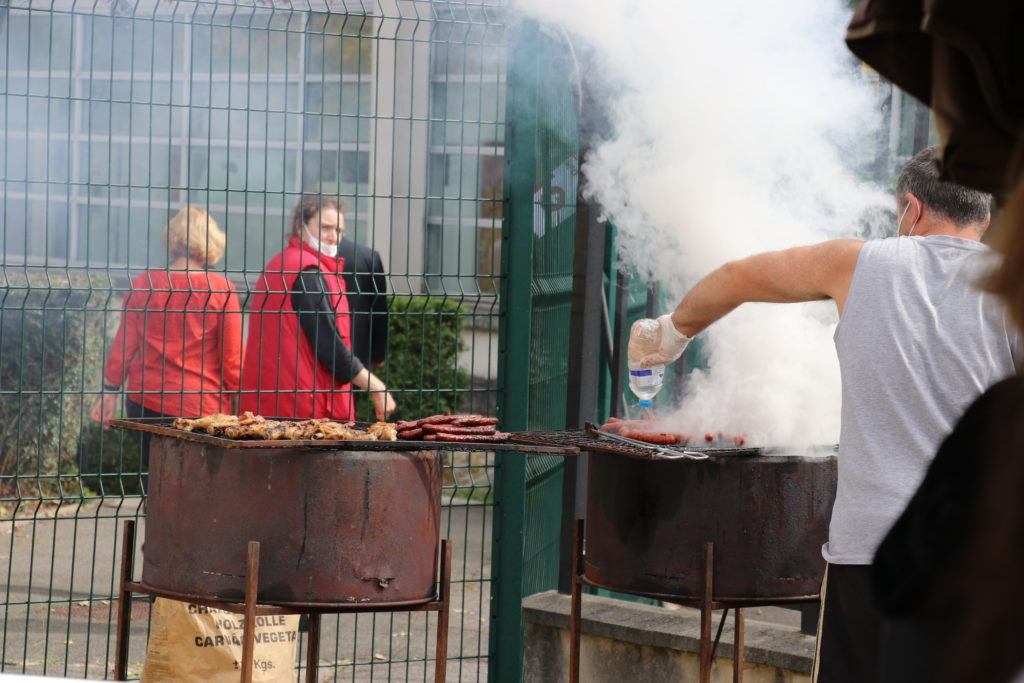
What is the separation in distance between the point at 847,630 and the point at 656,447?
881mm

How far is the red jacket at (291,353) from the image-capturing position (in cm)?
539

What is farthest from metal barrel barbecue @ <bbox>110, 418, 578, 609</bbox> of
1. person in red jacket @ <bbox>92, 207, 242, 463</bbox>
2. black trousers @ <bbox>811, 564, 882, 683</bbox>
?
person in red jacket @ <bbox>92, 207, 242, 463</bbox>

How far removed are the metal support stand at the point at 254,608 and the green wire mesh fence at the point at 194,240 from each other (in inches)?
19.5

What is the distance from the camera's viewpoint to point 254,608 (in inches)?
143

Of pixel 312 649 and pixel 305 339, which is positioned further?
pixel 305 339

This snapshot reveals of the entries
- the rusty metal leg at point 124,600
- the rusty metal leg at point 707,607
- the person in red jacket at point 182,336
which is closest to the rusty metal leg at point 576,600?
the rusty metal leg at point 707,607

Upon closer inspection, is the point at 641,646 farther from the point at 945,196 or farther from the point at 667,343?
the point at 945,196

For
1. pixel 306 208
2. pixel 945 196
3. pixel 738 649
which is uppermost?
pixel 306 208

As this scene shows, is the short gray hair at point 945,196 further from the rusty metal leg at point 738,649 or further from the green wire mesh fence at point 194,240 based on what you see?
the green wire mesh fence at point 194,240

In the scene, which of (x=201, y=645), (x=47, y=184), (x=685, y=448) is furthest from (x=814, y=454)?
(x=47, y=184)

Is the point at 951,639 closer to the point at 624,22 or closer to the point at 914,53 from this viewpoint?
the point at 914,53

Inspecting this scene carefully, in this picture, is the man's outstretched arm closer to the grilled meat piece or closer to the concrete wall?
the grilled meat piece

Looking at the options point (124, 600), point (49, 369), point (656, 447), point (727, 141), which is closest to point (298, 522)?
point (124, 600)

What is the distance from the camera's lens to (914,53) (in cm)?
145
